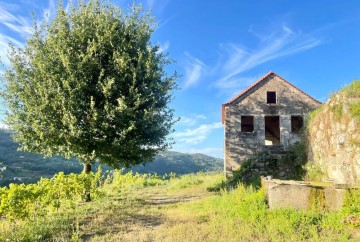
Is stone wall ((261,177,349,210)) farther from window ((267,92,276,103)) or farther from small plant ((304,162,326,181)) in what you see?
window ((267,92,276,103))

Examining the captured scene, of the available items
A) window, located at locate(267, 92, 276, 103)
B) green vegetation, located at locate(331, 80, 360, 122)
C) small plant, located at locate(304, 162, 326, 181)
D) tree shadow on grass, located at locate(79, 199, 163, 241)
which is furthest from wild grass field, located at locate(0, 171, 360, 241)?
window, located at locate(267, 92, 276, 103)

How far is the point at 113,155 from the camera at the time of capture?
18.3 metres

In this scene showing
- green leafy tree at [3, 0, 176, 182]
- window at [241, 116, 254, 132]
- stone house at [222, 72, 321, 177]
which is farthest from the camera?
window at [241, 116, 254, 132]

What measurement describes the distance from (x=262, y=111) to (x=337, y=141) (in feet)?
40.7

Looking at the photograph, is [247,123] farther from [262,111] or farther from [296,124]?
[262,111]

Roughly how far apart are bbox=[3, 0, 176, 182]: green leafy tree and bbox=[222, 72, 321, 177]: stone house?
9100 mm

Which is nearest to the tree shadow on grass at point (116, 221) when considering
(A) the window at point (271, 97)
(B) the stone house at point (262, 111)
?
(B) the stone house at point (262, 111)

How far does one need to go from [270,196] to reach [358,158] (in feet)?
14.1

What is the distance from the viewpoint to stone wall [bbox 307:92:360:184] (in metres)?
13.3

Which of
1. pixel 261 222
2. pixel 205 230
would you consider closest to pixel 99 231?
pixel 205 230

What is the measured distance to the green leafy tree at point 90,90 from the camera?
16.6 metres

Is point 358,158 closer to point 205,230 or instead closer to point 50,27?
point 205,230

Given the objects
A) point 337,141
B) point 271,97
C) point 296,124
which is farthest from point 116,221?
point 296,124

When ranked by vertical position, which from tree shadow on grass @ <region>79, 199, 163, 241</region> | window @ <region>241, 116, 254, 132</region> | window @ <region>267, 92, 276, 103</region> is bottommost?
tree shadow on grass @ <region>79, 199, 163, 241</region>
